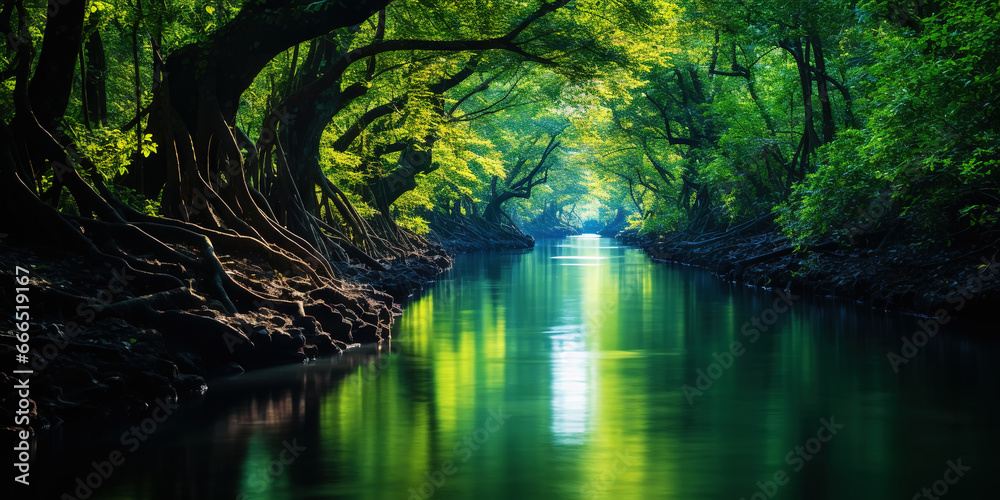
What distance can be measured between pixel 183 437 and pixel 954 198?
13569 mm

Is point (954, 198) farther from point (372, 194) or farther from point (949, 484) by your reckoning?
point (372, 194)

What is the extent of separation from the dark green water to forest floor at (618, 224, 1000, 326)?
4.35 ft

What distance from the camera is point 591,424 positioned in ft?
28.2

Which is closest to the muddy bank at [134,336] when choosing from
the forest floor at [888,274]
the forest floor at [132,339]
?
the forest floor at [132,339]

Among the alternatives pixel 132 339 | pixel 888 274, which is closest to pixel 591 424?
pixel 132 339

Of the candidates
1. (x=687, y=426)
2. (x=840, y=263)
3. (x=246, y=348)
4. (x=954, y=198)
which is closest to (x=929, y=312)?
(x=954, y=198)

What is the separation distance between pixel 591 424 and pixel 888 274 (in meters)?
12.9

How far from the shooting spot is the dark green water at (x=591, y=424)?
6.65 m

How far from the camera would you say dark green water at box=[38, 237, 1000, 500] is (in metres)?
6.65

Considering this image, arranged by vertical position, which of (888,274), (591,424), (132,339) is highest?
(888,274)

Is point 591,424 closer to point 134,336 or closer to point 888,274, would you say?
point 134,336

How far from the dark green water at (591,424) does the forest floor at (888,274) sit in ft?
4.35

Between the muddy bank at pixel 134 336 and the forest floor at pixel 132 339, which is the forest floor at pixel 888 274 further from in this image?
the muddy bank at pixel 134 336

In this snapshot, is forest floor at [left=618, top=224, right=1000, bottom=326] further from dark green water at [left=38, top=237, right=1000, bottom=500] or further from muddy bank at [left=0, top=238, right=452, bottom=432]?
muddy bank at [left=0, top=238, right=452, bottom=432]
